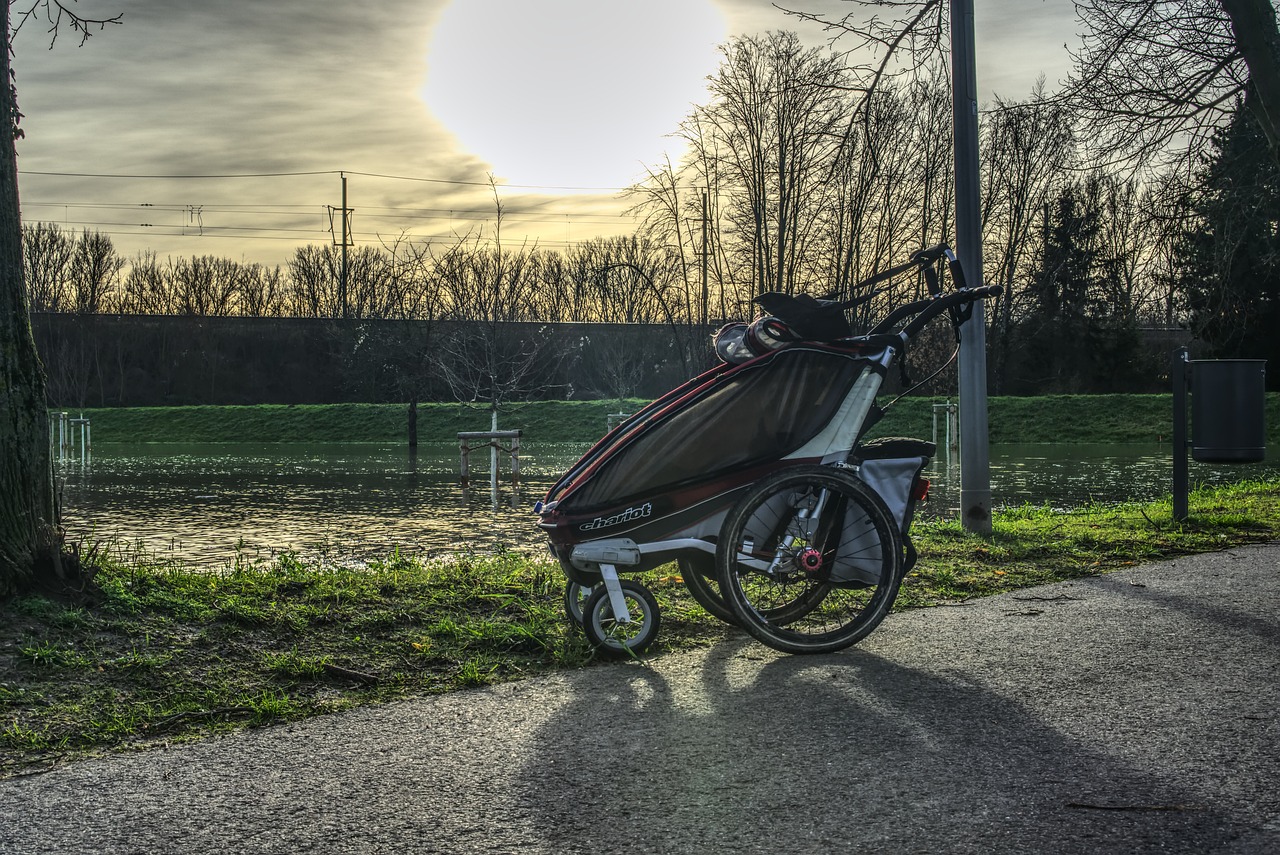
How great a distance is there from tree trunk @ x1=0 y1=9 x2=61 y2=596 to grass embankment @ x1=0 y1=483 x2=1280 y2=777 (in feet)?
0.84

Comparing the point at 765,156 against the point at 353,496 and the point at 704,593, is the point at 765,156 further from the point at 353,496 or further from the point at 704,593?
the point at 704,593

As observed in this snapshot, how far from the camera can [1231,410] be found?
9727 mm

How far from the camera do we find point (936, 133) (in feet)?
74.2

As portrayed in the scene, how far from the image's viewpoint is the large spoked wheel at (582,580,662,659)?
15.6 feet

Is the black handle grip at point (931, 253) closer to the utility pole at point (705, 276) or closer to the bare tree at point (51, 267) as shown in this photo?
the utility pole at point (705, 276)

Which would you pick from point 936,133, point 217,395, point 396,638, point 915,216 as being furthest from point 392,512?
point 217,395

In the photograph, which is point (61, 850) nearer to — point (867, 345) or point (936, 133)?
point (867, 345)

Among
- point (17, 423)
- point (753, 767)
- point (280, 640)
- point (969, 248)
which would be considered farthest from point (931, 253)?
point (17, 423)

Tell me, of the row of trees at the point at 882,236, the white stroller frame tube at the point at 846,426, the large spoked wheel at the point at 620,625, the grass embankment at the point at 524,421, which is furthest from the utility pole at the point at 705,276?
the large spoked wheel at the point at 620,625

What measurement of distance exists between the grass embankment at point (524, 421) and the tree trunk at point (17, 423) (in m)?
33.9

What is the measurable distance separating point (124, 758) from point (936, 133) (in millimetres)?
21626

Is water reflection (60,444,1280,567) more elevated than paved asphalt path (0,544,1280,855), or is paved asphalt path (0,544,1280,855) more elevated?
paved asphalt path (0,544,1280,855)

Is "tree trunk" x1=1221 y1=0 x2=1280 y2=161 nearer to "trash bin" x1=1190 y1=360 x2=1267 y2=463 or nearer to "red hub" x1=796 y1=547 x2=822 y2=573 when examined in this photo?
"trash bin" x1=1190 y1=360 x2=1267 y2=463

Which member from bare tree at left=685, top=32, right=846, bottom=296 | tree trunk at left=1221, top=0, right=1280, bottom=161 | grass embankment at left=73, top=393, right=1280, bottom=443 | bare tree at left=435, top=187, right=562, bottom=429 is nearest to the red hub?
tree trunk at left=1221, top=0, right=1280, bottom=161
